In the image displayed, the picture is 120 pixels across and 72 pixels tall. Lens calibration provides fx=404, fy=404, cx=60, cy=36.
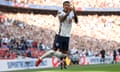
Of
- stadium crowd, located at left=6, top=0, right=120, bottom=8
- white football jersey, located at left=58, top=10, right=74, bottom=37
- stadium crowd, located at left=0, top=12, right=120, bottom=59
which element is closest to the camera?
white football jersey, located at left=58, top=10, right=74, bottom=37

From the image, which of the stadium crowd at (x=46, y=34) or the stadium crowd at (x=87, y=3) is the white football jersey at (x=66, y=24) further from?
the stadium crowd at (x=87, y=3)

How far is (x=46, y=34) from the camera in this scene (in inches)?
1620

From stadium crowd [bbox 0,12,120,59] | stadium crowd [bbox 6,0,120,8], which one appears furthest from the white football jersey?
stadium crowd [bbox 6,0,120,8]

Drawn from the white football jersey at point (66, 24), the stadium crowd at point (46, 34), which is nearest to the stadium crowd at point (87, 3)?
the stadium crowd at point (46, 34)

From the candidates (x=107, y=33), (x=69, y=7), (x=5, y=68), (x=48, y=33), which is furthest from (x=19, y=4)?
(x=69, y=7)

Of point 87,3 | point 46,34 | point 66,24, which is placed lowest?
point 46,34

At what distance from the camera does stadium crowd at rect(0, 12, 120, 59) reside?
30.4m

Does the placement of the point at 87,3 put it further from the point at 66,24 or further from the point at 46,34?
the point at 66,24

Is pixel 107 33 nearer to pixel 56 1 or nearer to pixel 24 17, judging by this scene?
pixel 56 1

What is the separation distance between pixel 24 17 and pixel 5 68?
19560 millimetres

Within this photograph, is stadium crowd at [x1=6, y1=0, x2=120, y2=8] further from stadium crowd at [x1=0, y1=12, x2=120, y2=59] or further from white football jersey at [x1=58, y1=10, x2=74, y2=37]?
white football jersey at [x1=58, y1=10, x2=74, y2=37]

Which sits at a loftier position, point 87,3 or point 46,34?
point 87,3

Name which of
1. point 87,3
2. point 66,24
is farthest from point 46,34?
point 66,24

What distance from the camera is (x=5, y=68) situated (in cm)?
2470
